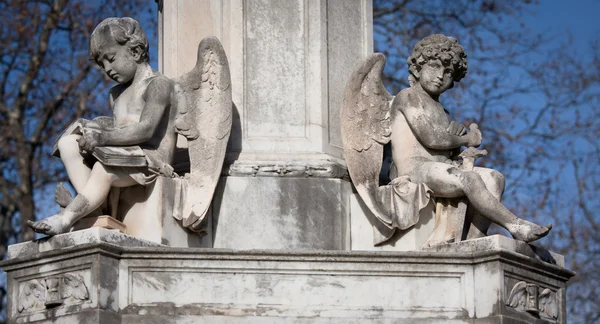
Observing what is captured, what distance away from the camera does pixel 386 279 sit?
10773 mm

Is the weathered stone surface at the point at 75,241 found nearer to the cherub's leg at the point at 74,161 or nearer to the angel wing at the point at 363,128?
the cherub's leg at the point at 74,161

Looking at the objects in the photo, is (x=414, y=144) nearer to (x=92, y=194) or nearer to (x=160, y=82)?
(x=160, y=82)

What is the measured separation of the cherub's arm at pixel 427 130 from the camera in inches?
448

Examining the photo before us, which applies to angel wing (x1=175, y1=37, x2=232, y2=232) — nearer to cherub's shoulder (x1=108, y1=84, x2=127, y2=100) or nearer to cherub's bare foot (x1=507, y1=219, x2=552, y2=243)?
cherub's shoulder (x1=108, y1=84, x2=127, y2=100)

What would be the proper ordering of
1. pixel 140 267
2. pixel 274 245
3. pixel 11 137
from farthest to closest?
pixel 11 137 → pixel 274 245 → pixel 140 267

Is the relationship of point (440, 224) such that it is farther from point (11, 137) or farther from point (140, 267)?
point (11, 137)

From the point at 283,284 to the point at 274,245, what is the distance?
591 mm

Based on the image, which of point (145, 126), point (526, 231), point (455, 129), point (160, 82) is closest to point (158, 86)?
point (160, 82)

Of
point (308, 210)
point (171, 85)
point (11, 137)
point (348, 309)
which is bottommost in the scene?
point (348, 309)

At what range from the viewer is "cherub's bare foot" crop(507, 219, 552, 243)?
10.9 m

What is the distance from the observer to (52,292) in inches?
415

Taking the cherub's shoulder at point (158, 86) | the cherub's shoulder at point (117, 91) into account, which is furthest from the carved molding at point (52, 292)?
the cherub's shoulder at point (117, 91)

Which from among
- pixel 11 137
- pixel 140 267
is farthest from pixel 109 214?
pixel 11 137

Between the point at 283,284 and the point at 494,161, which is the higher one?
the point at 494,161
